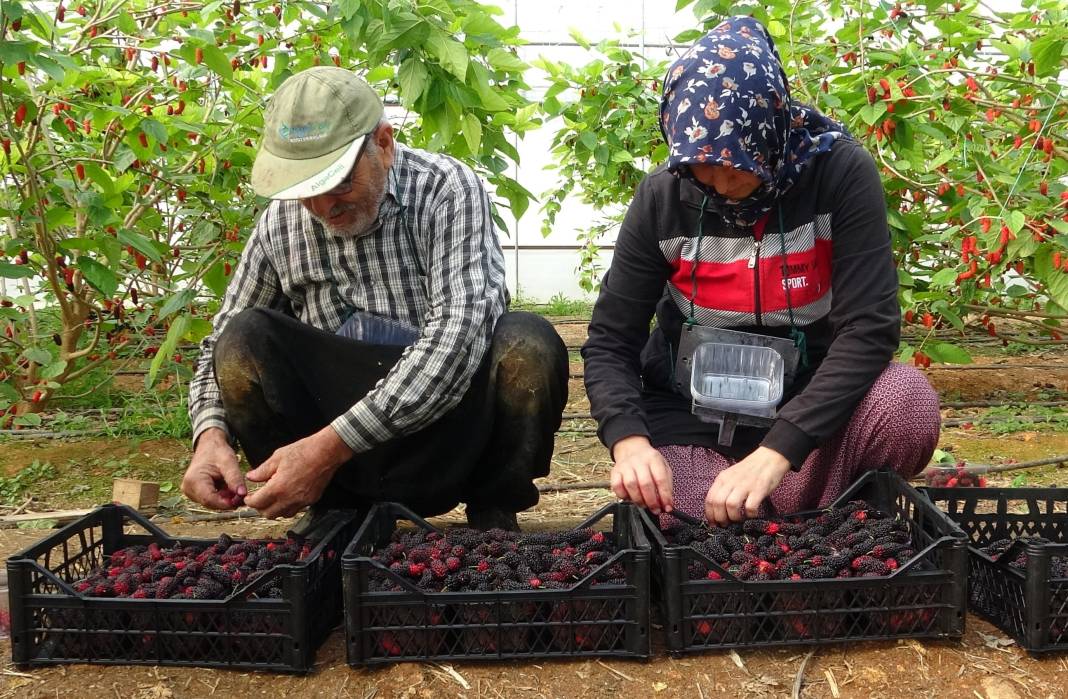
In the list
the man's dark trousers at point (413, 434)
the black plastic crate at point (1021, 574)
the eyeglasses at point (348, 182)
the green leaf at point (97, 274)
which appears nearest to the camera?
the black plastic crate at point (1021, 574)

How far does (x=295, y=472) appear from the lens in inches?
77.0

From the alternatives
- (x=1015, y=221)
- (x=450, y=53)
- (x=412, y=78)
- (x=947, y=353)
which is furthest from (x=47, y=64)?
(x=947, y=353)

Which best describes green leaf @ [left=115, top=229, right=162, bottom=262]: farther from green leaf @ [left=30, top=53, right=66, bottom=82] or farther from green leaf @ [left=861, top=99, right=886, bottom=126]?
green leaf @ [left=861, top=99, right=886, bottom=126]

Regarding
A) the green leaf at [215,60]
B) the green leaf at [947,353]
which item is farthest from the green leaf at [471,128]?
the green leaf at [947,353]

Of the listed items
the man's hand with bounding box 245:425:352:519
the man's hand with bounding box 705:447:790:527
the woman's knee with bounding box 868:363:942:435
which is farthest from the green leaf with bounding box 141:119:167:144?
the woman's knee with bounding box 868:363:942:435

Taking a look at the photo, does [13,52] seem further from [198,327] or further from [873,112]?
[873,112]

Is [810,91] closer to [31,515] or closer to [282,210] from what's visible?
[282,210]

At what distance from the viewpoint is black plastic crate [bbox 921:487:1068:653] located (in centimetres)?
165

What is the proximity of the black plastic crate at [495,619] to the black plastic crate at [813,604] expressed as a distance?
6cm

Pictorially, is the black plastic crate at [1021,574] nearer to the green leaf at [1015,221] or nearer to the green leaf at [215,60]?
the green leaf at [1015,221]

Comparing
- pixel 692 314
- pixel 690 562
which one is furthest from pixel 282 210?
pixel 690 562

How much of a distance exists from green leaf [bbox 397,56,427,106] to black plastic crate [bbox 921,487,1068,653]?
150 cm

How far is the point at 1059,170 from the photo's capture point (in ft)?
10.8

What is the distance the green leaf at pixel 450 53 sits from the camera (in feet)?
7.18
